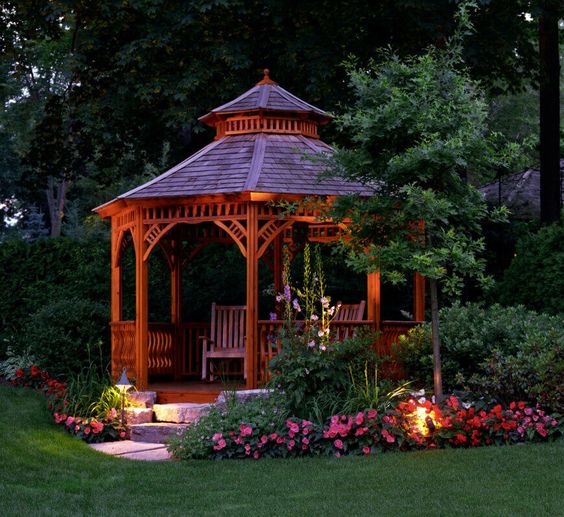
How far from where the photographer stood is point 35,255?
17719mm

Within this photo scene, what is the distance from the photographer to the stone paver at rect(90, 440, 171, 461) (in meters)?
10.9

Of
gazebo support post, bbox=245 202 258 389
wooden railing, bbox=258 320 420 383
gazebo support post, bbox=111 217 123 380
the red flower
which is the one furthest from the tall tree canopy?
the red flower

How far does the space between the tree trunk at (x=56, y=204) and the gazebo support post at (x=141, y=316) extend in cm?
2294

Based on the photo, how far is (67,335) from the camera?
1512cm

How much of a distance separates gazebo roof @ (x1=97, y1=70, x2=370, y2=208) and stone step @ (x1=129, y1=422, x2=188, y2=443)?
288 cm

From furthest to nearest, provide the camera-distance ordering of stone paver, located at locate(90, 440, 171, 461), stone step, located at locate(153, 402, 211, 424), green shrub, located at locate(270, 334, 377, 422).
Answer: stone step, located at locate(153, 402, 211, 424) → stone paver, located at locate(90, 440, 171, 461) → green shrub, located at locate(270, 334, 377, 422)

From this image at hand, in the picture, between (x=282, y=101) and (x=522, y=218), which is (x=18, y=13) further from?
(x=522, y=218)

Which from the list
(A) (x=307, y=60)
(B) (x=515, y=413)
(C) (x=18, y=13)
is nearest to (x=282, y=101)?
(A) (x=307, y=60)

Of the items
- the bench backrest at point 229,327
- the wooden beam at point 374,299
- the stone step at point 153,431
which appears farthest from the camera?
the bench backrest at point 229,327

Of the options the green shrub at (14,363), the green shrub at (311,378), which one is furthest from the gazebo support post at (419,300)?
the green shrub at (14,363)

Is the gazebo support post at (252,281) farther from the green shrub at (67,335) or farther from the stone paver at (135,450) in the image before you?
the green shrub at (67,335)

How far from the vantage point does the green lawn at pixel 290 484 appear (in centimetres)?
789

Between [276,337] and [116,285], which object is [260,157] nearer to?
[276,337]

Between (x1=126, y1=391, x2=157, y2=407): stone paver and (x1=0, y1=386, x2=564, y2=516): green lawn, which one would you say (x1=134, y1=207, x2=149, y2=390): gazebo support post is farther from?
(x1=0, y1=386, x2=564, y2=516): green lawn
